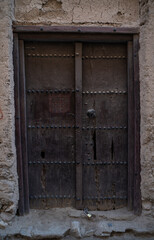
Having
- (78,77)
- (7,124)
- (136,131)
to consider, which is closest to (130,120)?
(136,131)

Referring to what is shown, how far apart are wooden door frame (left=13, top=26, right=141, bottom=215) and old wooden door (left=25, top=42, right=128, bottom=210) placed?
0.08 meters

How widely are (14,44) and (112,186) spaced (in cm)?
168

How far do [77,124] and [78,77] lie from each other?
18.0 inches

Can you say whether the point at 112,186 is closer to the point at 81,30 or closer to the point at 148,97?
the point at 148,97

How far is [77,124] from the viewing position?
7.53 feet

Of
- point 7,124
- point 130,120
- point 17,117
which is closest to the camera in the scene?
point 7,124

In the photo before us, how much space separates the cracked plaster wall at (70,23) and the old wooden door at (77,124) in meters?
0.22

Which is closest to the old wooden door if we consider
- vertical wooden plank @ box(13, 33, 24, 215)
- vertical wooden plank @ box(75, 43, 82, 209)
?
vertical wooden plank @ box(75, 43, 82, 209)

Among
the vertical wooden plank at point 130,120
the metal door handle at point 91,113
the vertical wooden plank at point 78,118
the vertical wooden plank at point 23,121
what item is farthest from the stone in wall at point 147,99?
the vertical wooden plank at point 23,121

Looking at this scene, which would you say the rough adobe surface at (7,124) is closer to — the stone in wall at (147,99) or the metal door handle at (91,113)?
the metal door handle at (91,113)

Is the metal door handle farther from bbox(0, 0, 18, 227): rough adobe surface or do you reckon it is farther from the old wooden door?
bbox(0, 0, 18, 227): rough adobe surface

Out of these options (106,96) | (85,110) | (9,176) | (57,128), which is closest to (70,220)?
(9,176)

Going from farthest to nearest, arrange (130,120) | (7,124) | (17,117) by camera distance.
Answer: (130,120) < (17,117) < (7,124)

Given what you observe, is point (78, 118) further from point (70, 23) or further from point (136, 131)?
A: point (70, 23)
